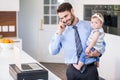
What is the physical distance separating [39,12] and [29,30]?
54 centimetres

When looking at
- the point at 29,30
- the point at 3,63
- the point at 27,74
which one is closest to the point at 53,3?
the point at 29,30

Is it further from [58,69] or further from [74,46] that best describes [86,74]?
[58,69]

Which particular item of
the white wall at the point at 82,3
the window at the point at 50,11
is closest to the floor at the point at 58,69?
the window at the point at 50,11

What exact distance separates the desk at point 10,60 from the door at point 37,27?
3.15 metres

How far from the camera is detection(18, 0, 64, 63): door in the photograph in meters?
6.50

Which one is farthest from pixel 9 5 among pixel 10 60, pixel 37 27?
pixel 10 60

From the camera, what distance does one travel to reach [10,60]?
2.81 metres

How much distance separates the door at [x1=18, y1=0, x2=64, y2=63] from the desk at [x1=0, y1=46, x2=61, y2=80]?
10.3 feet

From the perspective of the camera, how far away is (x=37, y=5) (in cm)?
651

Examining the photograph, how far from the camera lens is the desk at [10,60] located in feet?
7.22

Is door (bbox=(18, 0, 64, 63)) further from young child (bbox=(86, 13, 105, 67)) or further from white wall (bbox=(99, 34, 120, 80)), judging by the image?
young child (bbox=(86, 13, 105, 67))

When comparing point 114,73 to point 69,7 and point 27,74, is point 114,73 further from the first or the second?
point 27,74

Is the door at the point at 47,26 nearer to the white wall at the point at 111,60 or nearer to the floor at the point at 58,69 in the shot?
the floor at the point at 58,69

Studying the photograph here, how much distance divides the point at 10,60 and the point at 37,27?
3826 millimetres
